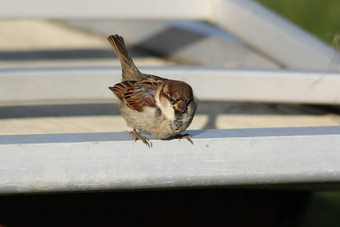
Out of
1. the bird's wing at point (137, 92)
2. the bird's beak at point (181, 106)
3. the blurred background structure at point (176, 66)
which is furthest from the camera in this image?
the blurred background structure at point (176, 66)

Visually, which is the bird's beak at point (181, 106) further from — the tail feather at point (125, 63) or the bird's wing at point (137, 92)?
the tail feather at point (125, 63)

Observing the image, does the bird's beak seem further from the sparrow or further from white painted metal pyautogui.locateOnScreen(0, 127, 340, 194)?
white painted metal pyautogui.locateOnScreen(0, 127, 340, 194)

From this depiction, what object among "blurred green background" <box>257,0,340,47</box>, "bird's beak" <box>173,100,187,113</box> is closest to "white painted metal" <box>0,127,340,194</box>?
"bird's beak" <box>173,100,187,113</box>

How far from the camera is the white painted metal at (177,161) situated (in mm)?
2525

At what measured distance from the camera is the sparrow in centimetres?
334

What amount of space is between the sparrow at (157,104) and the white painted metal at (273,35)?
4.39 feet

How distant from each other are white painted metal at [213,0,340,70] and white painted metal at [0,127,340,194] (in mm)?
1979

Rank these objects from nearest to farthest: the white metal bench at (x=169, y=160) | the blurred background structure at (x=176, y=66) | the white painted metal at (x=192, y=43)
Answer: the white metal bench at (x=169, y=160), the blurred background structure at (x=176, y=66), the white painted metal at (x=192, y=43)

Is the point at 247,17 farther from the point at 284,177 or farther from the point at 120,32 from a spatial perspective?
the point at 284,177

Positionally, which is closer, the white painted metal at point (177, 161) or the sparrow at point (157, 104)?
the white painted metal at point (177, 161)

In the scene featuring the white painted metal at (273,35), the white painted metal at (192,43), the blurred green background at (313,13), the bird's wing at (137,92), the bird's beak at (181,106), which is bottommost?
the bird's beak at (181,106)

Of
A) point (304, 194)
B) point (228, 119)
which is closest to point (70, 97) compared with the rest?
point (228, 119)

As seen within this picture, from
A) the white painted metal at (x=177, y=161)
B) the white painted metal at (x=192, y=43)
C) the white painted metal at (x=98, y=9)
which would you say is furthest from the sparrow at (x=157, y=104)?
the white painted metal at (x=192, y=43)

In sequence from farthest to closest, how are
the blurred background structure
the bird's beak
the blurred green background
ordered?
the blurred green background < the blurred background structure < the bird's beak
